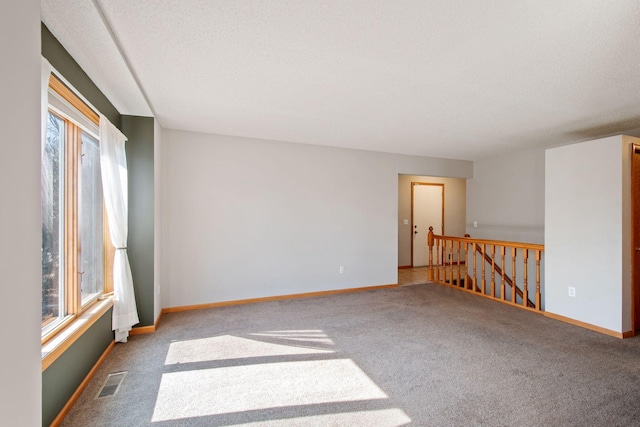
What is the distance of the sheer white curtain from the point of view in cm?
258

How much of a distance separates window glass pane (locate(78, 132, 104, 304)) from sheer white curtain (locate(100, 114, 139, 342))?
15 cm

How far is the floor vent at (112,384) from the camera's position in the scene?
2.08 m

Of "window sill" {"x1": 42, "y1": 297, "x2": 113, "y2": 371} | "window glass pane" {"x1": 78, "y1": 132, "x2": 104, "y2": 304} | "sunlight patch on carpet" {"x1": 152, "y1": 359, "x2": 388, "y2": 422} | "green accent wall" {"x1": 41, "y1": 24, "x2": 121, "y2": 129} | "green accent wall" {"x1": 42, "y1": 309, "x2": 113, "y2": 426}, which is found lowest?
"sunlight patch on carpet" {"x1": 152, "y1": 359, "x2": 388, "y2": 422}

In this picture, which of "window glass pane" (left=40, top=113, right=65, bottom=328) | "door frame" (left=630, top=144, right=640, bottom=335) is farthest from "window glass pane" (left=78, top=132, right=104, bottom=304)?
"door frame" (left=630, top=144, right=640, bottom=335)

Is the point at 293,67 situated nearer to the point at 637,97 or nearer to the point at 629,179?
the point at 637,97

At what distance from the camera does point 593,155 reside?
3.28m

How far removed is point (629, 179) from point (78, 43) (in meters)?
5.06

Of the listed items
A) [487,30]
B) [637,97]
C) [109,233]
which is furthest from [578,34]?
[109,233]

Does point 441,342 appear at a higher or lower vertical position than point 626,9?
lower

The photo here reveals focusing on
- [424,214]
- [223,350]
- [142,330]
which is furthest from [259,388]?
[424,214]

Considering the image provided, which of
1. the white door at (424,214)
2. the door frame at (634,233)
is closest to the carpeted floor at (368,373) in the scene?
the door frame at (634,233)

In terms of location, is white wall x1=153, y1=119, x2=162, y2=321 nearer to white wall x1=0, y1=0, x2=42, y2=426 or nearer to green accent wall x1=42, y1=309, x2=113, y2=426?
green accent wall x1=42, y1=309, x2=113, y2=426

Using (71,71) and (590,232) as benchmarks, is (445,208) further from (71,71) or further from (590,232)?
(71,71)

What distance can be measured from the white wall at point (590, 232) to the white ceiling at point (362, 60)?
478 millimetres
